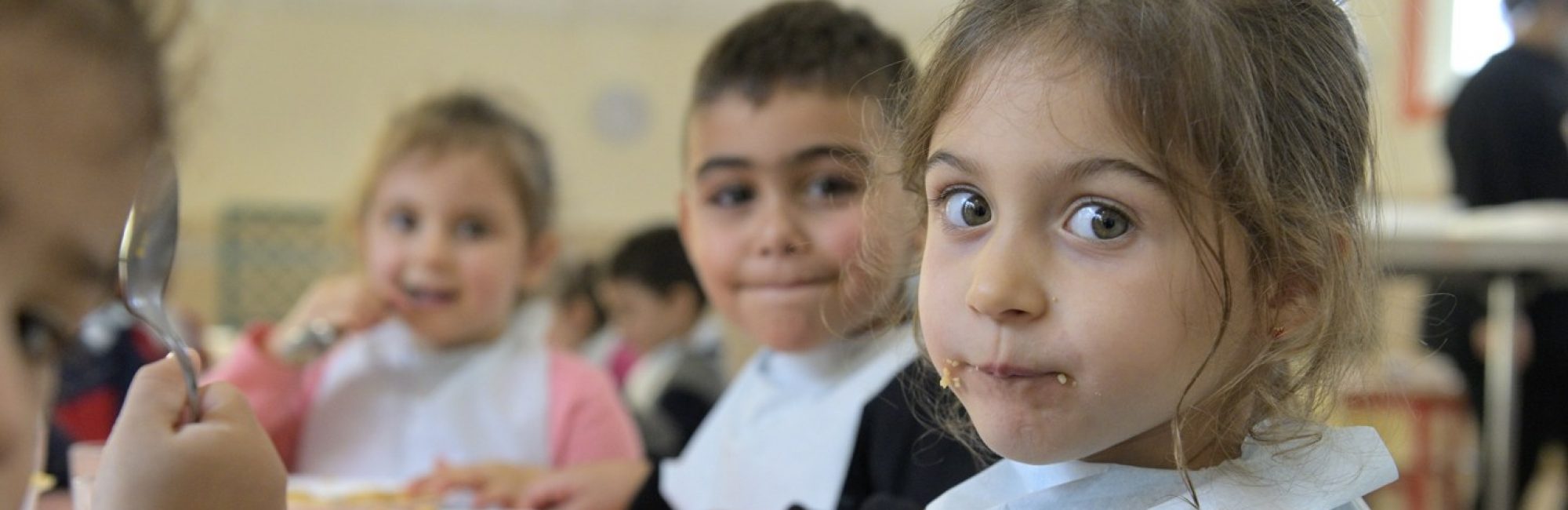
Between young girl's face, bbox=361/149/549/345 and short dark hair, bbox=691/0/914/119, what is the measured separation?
543 mm

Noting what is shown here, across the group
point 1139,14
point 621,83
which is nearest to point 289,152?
point 621,83

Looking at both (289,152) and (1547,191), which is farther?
(289,152)

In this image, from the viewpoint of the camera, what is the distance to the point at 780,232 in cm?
111

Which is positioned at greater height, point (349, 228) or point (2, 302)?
point (2, 302)

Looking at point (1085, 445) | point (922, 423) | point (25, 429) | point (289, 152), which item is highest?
point (25, 429)

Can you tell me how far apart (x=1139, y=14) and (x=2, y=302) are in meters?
0.49

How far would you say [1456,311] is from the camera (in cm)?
310

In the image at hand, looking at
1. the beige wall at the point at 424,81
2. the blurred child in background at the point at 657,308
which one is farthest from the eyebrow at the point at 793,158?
the beige wall at the point at 424,81

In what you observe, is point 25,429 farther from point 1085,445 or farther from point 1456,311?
point 1456,311

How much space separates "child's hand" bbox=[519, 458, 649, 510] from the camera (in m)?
1.21

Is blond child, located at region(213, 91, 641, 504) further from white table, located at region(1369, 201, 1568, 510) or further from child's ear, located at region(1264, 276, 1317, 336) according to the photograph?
white table, located at region(1369, 201, 1568, 510)

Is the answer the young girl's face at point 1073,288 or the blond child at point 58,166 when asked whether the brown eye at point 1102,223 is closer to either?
the young girl's face at point 1073,288

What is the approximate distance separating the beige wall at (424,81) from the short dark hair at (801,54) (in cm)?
499

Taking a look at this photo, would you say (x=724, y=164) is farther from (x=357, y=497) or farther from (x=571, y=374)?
(x=571, y=374)
